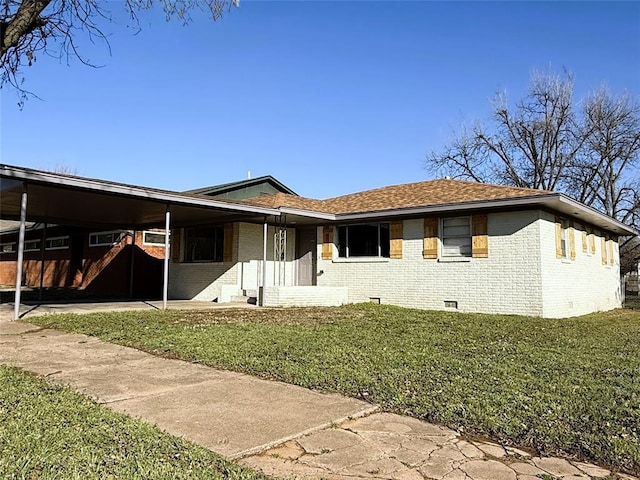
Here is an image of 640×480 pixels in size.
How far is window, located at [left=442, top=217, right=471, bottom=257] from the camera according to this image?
13867 mm

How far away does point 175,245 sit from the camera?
18594mm

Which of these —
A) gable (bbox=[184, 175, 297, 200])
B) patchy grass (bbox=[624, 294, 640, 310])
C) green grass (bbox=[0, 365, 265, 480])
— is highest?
gable (bbox=[184, 175, 297, 200])

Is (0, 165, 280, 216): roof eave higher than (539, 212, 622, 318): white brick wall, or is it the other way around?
(0, 165, 280, 216): roof eave

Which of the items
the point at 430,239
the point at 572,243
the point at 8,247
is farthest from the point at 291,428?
the point at 8,247

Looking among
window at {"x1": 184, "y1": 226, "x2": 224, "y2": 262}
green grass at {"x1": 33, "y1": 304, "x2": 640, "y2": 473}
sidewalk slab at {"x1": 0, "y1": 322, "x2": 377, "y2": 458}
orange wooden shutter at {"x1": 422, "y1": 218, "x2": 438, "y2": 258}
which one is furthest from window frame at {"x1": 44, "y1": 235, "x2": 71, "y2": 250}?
sidewalk slab at {"x1": 0, "y1": 322, "x2": 377, "y2": 458}

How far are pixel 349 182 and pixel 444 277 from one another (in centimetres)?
1703

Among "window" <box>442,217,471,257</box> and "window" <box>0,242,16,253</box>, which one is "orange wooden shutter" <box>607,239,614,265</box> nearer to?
"window" <box>442,217,471,257</box>

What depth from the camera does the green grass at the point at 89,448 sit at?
2.88 m

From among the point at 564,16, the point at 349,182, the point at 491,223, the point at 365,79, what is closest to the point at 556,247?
the point at 491,223

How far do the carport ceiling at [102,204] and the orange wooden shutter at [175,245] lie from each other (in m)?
0.53

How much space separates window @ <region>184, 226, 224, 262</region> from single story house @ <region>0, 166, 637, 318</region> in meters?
0.04

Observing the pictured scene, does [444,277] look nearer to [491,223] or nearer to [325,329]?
[491,223]

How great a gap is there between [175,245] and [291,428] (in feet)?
51.5

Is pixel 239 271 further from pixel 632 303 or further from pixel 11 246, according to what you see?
pixel 11 246
